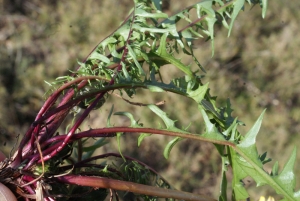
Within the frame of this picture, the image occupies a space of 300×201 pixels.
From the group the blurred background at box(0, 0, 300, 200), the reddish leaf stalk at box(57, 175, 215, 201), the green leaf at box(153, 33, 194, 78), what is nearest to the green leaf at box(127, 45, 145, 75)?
the green leaf at box(153, 33, 194, 78)

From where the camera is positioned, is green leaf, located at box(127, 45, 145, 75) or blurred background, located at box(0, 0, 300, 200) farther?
blurred background, located at box(0, 0, 300, 200)

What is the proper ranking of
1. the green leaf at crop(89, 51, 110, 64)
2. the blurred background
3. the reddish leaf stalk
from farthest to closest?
the blurred background, the green leaf at crop(89, 51, 110, 64), the reddish leaf stalk

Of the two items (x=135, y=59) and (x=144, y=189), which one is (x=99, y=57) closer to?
(x=135, y=59)

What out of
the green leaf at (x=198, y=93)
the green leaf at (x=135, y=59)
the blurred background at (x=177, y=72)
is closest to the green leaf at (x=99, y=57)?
the green leaf at (x=135, y=59)

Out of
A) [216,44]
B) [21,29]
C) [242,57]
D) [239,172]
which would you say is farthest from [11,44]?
[239,172]

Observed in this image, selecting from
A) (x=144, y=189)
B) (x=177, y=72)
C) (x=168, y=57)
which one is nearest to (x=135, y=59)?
(x=168, y=57)

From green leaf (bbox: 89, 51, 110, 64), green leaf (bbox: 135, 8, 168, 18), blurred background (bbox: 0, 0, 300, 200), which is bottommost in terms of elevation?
blurred background (bbox: 0, 0, 300, 200)

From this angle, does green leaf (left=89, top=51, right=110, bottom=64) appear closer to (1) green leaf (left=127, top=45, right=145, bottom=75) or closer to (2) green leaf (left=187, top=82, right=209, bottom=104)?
(1) green leaf (left=127, top=45, right=145, bottom=75)

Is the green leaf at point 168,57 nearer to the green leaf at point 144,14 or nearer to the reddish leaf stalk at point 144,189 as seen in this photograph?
the green leaf at point 144,14

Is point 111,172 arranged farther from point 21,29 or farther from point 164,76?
point 21,29
